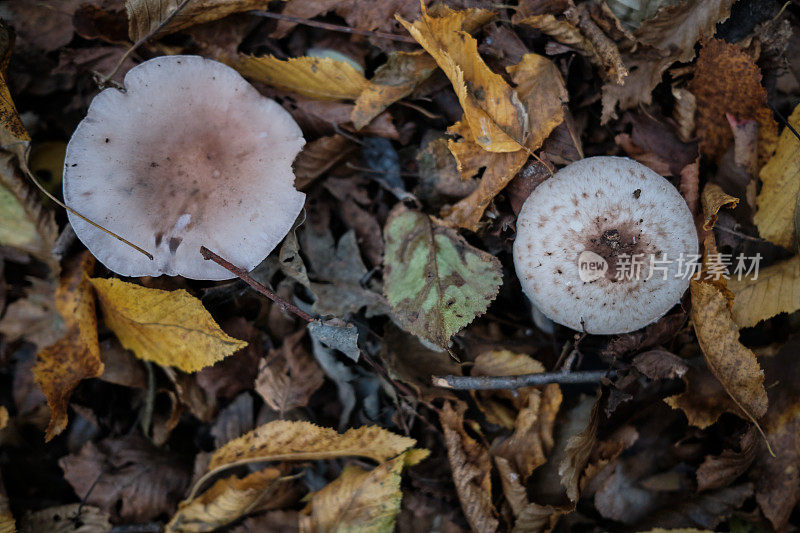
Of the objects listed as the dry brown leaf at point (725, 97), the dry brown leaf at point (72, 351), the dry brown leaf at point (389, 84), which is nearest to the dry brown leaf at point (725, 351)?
the dry brown leaf at point (725, 97)

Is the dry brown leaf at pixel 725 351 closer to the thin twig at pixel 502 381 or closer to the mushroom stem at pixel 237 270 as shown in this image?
the thin twig at pixel 502 381

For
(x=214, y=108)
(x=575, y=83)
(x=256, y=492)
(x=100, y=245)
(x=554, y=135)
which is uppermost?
Result: (x=575, y=83)

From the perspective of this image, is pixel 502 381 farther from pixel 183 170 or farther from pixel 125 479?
pixel 125 479

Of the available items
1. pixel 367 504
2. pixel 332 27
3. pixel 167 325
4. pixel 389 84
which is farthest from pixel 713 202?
pixel 167 325

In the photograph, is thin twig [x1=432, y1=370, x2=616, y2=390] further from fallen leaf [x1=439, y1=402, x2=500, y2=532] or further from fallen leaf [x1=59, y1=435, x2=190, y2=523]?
fallen leaf [x1=59, y1=435, x2=190, y2=523]

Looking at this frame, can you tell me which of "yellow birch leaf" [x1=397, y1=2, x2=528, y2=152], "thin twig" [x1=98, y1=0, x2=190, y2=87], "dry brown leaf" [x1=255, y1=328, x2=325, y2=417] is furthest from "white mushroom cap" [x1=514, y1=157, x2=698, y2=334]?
"thin twig" [x1=98, y1=0, x2=190, y2=87]

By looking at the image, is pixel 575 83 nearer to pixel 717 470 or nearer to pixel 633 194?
pixel 633 194

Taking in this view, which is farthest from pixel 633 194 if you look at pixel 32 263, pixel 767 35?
pixel 32 263
